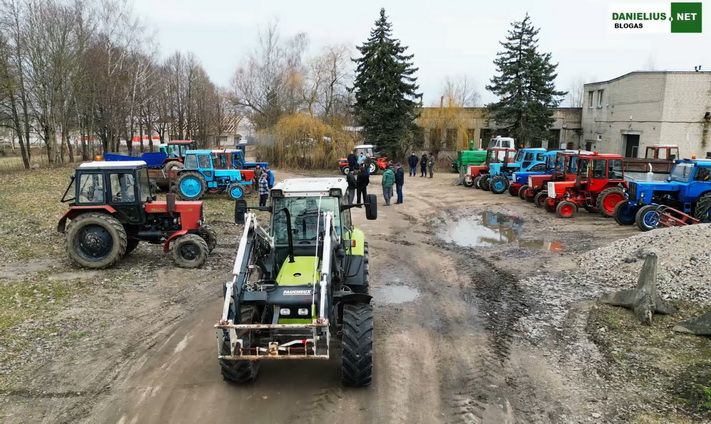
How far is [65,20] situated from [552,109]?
102 feet

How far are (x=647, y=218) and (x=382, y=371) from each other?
11758 mm

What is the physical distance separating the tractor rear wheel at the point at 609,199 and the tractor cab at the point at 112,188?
45.9ft

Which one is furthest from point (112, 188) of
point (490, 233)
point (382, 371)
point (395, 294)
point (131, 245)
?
point (490, 233)

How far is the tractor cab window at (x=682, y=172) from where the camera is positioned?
15.1 m

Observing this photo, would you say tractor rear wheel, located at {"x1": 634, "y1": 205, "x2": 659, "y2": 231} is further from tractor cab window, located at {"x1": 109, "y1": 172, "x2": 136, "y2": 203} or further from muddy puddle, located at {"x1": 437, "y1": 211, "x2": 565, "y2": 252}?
tractor cab window, located at {"x1": 109, "y1": 172, "x2": 136, "y2": 203}

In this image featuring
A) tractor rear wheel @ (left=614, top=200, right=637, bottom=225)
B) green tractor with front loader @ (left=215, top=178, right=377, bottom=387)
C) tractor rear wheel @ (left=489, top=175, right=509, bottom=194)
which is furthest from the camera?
tractor rear wheel @ (left=489, top=175, right=509, bottom=194)

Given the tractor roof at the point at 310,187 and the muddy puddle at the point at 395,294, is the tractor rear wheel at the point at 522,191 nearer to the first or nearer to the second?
the muddy puddle at the point at 395,294

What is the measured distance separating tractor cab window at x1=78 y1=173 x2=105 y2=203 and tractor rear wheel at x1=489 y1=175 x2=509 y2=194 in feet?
57.1

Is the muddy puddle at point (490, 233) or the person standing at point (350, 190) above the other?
the person standing at point (350, 190)

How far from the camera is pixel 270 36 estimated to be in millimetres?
43062

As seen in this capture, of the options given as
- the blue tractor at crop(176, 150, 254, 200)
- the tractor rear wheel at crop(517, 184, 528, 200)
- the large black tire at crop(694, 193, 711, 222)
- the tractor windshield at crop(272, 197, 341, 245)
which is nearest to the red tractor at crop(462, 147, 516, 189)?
the tractor rear wheel at crop(517, 184, 528, 200)

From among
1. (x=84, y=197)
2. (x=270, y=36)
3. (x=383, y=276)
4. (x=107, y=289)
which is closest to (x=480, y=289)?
(x=383, y=276)

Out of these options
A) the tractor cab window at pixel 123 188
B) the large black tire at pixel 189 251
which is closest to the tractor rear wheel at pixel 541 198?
the large black tire at pixel 189 251

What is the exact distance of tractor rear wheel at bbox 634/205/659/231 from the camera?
1482cm
